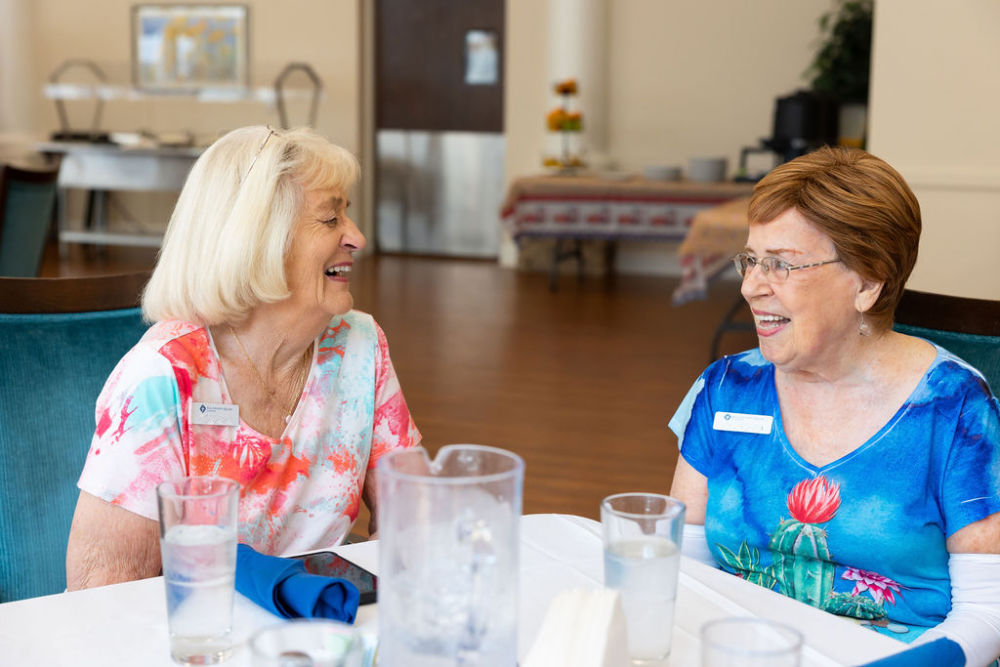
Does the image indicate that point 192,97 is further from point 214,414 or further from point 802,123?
point 214,414

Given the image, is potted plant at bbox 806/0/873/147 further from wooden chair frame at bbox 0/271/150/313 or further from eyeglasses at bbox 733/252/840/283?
wooden chair frame at bbox 0/271/150/313

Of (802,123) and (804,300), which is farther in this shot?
(802,123)

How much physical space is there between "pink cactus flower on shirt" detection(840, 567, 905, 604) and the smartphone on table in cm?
73

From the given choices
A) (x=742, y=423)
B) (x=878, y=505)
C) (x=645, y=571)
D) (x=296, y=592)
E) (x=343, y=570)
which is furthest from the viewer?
(x=742, y=423)

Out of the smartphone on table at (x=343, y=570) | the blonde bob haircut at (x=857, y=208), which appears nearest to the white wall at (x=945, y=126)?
the blonde bob haircut at (x=857, y=208)

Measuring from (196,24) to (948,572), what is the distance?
953 centimetres

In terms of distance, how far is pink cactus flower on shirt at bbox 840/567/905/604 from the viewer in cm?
162

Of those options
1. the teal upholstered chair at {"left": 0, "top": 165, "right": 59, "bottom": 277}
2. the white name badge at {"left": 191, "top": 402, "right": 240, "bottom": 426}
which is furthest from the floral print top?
the teal upholstered chair at {"left": 0, "top": 165, "right": 59, "bottom": 277}

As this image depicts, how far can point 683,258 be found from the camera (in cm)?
566

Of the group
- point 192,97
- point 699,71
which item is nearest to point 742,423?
point 699,71

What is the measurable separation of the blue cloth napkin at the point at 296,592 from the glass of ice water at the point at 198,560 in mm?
115

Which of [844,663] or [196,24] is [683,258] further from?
[196,24]

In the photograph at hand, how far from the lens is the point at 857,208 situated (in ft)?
5.29

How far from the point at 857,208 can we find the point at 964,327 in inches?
16.1
